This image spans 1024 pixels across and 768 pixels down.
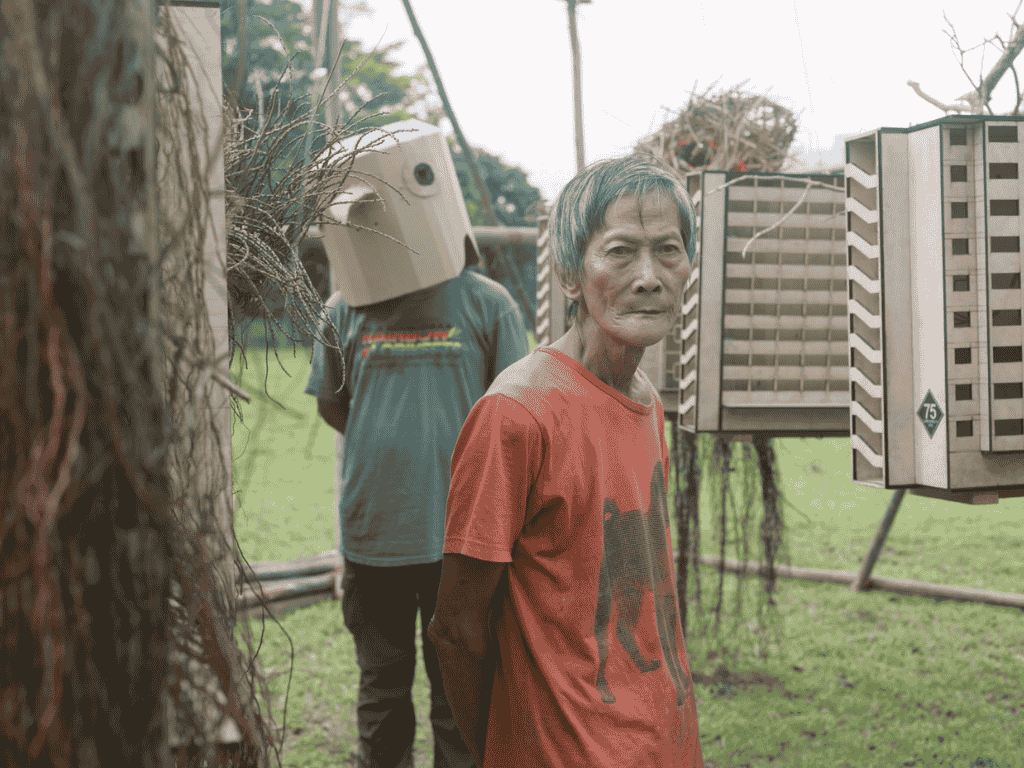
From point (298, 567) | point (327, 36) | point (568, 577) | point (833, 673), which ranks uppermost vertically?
point (327, 36)

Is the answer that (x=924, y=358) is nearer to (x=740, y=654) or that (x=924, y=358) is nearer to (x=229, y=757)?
(x=229, y=757)

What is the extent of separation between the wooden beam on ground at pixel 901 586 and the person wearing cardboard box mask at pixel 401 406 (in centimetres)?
267

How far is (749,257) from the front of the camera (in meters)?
2.81

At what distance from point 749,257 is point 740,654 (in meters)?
2.70

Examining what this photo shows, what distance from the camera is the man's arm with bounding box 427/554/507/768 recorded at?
1.30 m

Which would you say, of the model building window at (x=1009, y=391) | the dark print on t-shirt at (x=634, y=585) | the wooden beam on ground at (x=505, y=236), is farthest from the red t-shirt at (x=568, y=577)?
the wooden beam on ground at (x=505, y=236)

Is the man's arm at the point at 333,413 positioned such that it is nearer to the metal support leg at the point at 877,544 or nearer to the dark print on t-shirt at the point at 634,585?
the dark print on t-shirt at the point at 634,585

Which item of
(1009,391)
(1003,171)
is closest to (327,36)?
(1003,171)

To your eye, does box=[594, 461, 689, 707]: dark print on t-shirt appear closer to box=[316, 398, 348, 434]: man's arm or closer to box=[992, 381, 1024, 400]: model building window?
box=[992, 381, 1024, 400]: model building window

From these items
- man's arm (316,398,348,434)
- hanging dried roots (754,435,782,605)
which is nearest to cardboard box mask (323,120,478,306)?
man's arm (316,398,348,434)

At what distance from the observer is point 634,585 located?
1354 mm

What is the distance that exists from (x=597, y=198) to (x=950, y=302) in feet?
3.28

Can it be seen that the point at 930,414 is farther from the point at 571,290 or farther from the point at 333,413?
the point at 333,413

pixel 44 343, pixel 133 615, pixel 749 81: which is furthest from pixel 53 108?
pixel 749 81
